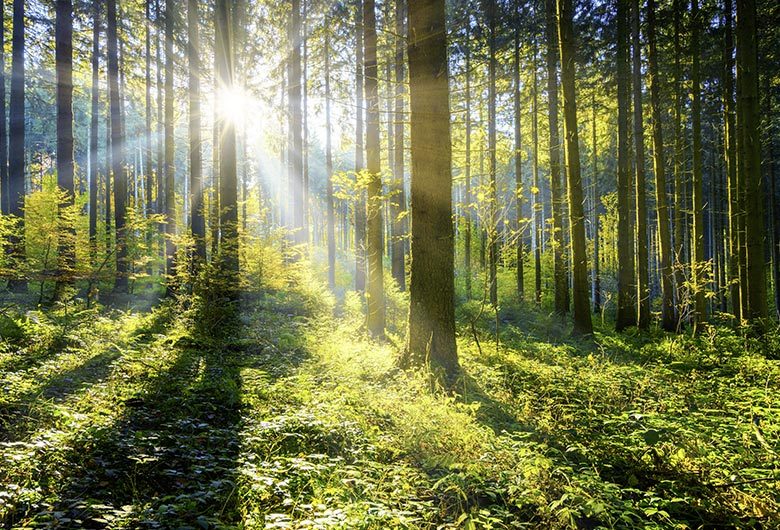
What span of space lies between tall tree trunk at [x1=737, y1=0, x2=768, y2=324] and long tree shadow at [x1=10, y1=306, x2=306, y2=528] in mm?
10495

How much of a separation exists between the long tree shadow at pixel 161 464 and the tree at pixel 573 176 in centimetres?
888

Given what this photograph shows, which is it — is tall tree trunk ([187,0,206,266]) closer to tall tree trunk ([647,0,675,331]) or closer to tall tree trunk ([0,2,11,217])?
tall tree trunk ([0,2,11,217])

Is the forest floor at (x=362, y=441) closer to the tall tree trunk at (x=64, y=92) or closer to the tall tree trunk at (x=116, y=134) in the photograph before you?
the tall tree trunk at (x=64, y=92)

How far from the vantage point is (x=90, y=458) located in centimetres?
309

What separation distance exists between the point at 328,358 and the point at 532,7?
56.2ft

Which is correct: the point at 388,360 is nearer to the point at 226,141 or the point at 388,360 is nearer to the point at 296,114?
the point at 226,141

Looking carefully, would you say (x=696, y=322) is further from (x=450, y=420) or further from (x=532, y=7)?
(x=532, y=7)

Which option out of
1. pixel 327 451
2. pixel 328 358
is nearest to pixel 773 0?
pixel 328 358

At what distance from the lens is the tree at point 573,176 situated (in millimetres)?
10148

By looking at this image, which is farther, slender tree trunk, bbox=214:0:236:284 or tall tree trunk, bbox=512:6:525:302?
tall tree trunk, bbox=512:6:525:302

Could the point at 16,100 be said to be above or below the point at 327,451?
above

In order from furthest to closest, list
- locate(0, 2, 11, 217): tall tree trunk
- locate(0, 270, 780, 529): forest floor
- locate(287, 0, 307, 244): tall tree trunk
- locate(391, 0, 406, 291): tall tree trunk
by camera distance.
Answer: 1. locate(0, 2, 11, 217): tall tree trunk
2. locate(287, 0, 307, 244): tall tree trunk
3. locate(391, 0, 406, 291): tall tree trunk
4. locate(0, 270, 780, 529): forest floor

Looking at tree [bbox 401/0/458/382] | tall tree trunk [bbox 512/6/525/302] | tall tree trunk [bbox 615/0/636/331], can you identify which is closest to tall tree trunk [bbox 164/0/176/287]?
tree [bbox 401/0/458/382]

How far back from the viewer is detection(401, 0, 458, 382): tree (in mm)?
6164
